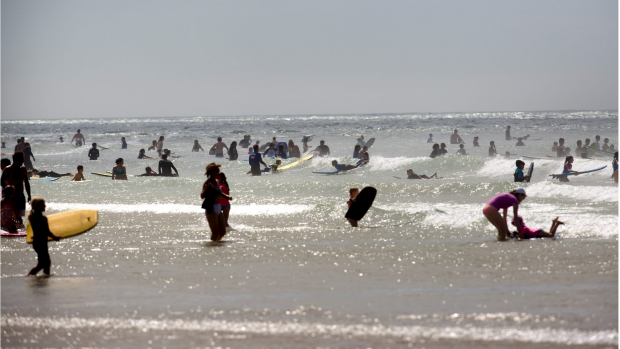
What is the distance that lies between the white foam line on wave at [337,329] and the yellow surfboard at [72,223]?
388 centimetres

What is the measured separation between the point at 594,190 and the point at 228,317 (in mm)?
12068

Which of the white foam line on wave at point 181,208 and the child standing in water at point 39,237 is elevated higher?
the child standing in water at point 39,237

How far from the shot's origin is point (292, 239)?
10406mm

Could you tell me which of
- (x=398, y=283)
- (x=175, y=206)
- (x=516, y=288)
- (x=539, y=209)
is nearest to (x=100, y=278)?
(x=398, y=283)

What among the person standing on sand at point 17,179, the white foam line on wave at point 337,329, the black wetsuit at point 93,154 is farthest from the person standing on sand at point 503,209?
the black wetsuit at point 93,154

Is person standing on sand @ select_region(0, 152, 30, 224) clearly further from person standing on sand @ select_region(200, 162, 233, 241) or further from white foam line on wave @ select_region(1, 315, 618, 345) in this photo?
white foam line on wave @ select_region(1, 315, 618, 345)

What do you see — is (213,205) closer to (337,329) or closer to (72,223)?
(72,223)

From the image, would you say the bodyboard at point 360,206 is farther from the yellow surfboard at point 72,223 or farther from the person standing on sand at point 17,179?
the person standing on sand at point 17,179

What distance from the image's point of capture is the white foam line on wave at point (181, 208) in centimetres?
1454

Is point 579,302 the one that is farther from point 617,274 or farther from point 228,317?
point 228,317

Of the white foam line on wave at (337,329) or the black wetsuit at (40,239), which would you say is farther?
the black wetsuit at (40,239)

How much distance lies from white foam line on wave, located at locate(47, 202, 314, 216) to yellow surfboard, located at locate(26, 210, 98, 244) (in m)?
4.40

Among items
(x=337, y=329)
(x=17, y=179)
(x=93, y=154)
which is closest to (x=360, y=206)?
(x=17, y=179)

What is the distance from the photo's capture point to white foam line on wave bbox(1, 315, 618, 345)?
17.4ft
